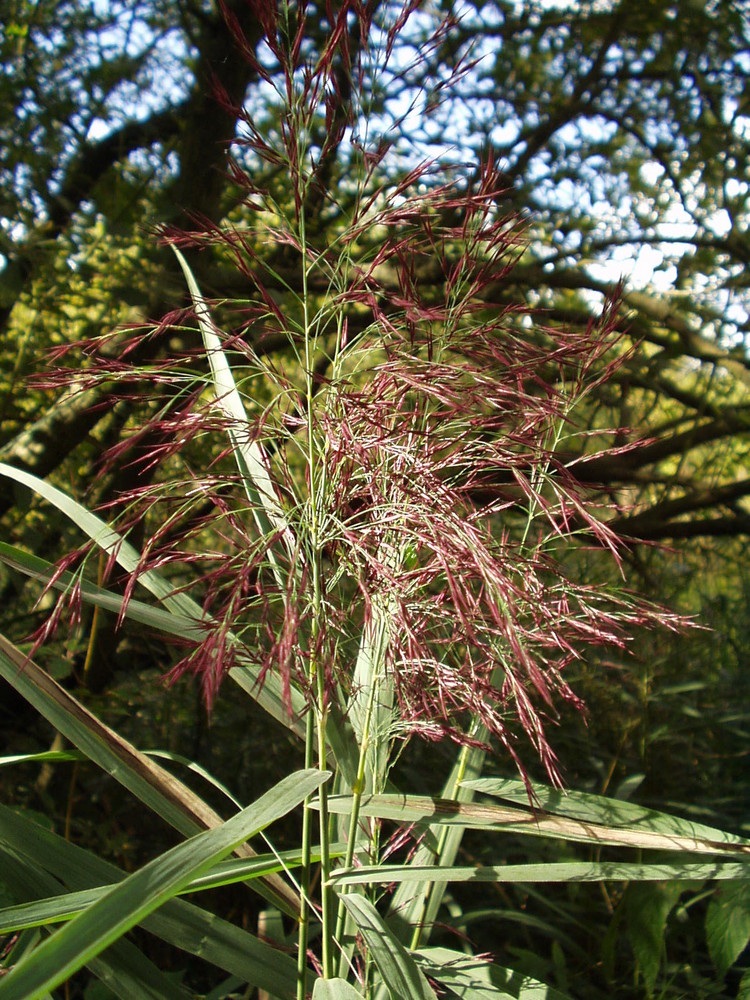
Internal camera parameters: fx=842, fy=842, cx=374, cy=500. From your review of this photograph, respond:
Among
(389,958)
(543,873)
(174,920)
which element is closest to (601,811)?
(543,873)

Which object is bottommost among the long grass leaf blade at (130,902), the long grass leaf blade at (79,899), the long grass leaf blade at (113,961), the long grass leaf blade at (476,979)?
the long grass leaf blade at (476,979)

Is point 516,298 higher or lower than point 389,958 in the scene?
higher

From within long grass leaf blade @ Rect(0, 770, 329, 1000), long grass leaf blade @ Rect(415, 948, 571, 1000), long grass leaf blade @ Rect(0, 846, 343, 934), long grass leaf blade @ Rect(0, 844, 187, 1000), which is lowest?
long grass leaf blade @ Rect(415, 948, 571, 1000)

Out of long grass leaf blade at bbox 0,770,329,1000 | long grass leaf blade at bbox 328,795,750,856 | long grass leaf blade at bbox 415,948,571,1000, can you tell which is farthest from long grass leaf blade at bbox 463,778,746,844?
long grass leaf blade at bbox 0,770,329,1000

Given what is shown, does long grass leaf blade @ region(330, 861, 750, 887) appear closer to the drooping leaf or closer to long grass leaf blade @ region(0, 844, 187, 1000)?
long grass leaf blade @ region(0, 844, 187, 1000)

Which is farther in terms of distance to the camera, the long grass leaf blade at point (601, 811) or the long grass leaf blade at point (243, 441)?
the long grass leaf blade at point (601, 811)

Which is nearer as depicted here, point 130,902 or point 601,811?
point 130,902

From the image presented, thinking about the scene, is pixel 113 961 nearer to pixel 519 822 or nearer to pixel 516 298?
pixel 519 822

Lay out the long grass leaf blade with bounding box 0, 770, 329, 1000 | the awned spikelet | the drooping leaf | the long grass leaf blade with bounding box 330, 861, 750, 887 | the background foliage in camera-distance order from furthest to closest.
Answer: the background foliage
the drooping leaf
the long grass leaf blade with bounding box 330, 861, 750, 887
the awned spikelet
the long grass leaf blade with bounding box 0, 770, 329, 1000

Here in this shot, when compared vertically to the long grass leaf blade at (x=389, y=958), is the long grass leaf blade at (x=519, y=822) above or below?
above

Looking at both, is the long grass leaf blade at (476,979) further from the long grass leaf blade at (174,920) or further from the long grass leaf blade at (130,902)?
the long grass leaf blade at (130,902)

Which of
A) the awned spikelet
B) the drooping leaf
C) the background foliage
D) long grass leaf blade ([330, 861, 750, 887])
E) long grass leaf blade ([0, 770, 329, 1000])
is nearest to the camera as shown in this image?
long grass leaf blade ([0, 770, 329, 1000])

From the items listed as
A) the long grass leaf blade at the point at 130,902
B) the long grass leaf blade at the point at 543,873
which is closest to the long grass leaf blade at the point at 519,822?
the long grass leaf blade at the point at 543,873

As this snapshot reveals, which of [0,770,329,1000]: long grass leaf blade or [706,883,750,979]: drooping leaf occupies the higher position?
[0,770,329,1000]: long grass leaf blade
